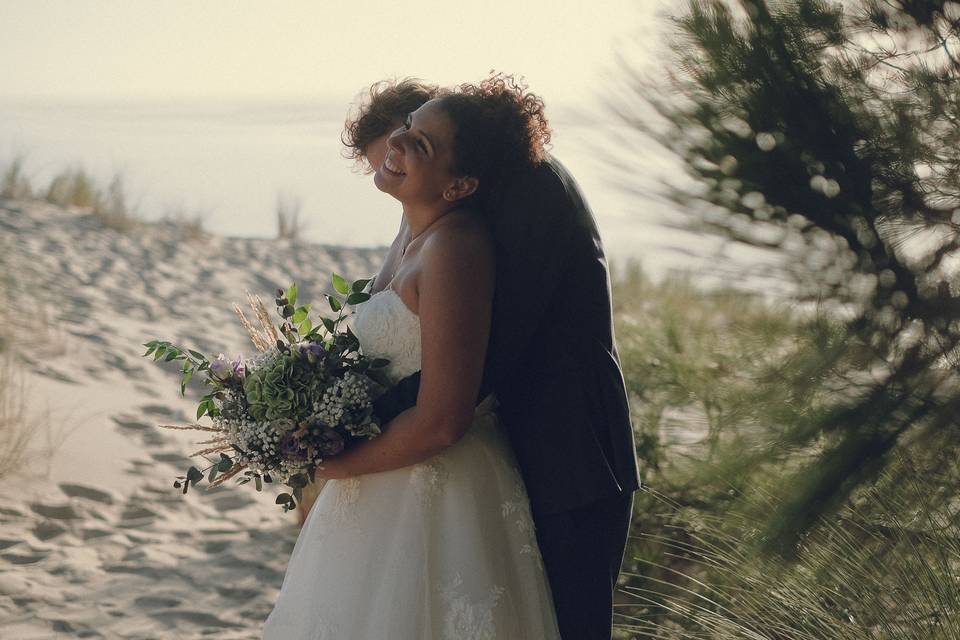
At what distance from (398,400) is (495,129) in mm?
589

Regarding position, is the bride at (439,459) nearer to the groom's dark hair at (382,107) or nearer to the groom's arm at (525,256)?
the groom's arm at (525,256)

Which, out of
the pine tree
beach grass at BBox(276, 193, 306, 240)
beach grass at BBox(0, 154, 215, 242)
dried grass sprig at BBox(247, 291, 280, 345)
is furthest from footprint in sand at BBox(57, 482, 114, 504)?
beach grass at BBox(276, 193, 306, 240)

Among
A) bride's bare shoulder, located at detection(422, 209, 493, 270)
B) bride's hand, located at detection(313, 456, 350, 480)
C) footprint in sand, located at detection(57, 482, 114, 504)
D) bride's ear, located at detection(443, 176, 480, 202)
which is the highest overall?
bride's ear, located at detection(443, 176, 480, 202)

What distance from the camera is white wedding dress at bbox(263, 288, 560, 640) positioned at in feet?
7.15

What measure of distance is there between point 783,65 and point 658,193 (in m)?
0.30

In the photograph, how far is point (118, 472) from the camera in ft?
20.3

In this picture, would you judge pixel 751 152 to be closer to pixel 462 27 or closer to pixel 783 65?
pixel 783 65

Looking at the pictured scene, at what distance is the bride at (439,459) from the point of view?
2.10 m

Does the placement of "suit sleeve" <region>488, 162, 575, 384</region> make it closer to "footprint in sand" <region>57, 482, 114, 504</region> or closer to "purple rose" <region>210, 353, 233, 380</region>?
"purple rose" <region>210, 353, 233, 380</region>

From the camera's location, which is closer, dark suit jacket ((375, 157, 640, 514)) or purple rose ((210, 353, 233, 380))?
dark suit jacket ((375, 157, 640, 514))

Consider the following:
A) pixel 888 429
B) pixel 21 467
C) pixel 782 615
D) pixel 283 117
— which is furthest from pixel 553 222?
pixel 283 117

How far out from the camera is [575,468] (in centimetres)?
221

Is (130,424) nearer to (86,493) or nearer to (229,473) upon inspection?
(86,493)

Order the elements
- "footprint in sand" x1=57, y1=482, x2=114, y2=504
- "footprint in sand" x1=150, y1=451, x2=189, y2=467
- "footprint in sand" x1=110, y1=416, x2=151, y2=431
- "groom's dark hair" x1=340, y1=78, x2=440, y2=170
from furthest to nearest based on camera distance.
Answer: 1. "footprint in sand" x1=110, y1=416, x2=151, y2=431
2. "footprint in sand" x1=150, y1=451, x2=189, y2=467
3. "footprint in sand" x1=57, y1=482, x2=114, y2=504
4. "groom's dark hair" x1=340, y1=78, x2=440, y2=170
